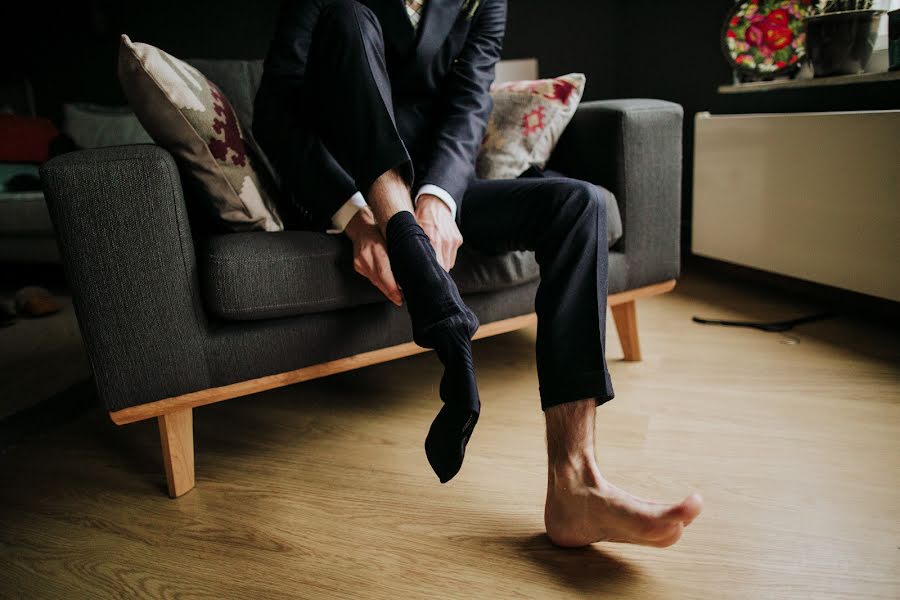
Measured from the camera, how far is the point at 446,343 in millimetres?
886

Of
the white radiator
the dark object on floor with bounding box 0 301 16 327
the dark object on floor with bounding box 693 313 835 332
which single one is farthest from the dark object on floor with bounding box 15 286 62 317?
the white radiator

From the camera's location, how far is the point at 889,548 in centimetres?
88

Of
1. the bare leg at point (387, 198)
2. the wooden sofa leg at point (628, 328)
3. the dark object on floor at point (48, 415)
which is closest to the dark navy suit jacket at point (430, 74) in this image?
the bare leg at point (387, 198)

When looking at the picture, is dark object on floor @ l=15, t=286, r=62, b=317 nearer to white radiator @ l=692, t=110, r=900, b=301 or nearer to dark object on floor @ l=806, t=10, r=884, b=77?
white radiator @ l=692, t=110, r=900, b=301

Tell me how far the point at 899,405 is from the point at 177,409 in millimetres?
1442

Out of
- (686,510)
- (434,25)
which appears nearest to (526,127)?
(434,25)

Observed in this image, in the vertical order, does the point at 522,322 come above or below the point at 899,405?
above

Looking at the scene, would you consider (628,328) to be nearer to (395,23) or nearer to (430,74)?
(430,74)

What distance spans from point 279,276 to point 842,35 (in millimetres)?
1668

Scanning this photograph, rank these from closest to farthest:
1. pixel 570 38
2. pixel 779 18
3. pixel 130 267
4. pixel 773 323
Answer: pixel 130 267
pixel 773 323
pixel 779 18
pixel 570 38

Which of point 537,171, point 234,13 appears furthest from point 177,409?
point 234,13

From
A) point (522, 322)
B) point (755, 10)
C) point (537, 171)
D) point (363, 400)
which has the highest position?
point (755, 10)

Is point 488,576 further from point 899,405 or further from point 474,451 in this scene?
point 899,405

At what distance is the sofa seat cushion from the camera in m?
1.09
